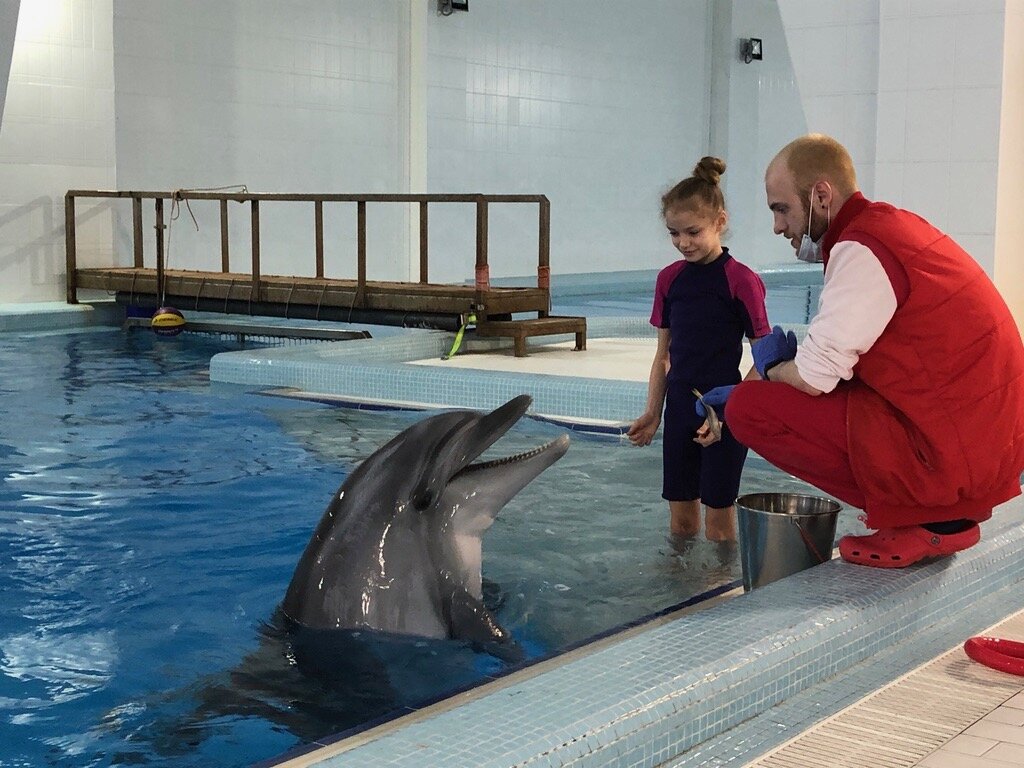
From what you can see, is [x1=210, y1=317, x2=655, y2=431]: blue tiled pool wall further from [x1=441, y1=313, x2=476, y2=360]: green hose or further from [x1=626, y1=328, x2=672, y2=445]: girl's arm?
[x1=626, y1=328, x2=672, y2=445]: girl's arm

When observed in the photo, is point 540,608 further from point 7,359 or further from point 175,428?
point 7,359

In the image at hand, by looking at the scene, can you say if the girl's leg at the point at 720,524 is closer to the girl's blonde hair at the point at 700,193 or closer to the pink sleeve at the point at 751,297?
the pink sleeve at the point at 751,297

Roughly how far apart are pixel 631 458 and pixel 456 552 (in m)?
3.45

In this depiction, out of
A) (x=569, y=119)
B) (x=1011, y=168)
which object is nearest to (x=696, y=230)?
(x=1011, y=168)

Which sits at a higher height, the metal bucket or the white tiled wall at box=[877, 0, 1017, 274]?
the white tiled wall at box=[877, 0, 1017, 274]

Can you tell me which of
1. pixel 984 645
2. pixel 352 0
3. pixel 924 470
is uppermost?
pixel 352 0

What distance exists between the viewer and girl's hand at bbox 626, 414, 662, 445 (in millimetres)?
4328

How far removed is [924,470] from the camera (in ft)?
11.0

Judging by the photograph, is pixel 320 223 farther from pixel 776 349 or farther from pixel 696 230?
pixel 776 349

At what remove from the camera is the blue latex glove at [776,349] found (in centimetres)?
351

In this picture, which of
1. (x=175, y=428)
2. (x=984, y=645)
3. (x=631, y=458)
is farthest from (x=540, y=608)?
(x=175, y=428)

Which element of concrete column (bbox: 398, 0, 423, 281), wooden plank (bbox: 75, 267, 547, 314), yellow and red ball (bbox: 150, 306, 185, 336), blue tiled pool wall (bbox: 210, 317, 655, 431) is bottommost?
blue tiled pool wall (bbox: 210, 317, 655, 431)

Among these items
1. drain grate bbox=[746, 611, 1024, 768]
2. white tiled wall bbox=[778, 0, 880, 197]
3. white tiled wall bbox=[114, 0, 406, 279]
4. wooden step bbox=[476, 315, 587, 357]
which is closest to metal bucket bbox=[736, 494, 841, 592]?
drain grate bbox=[746, 611, 1024, 768]

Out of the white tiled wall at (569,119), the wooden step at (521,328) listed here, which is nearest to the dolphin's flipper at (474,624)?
the wooden step at (521,328)
